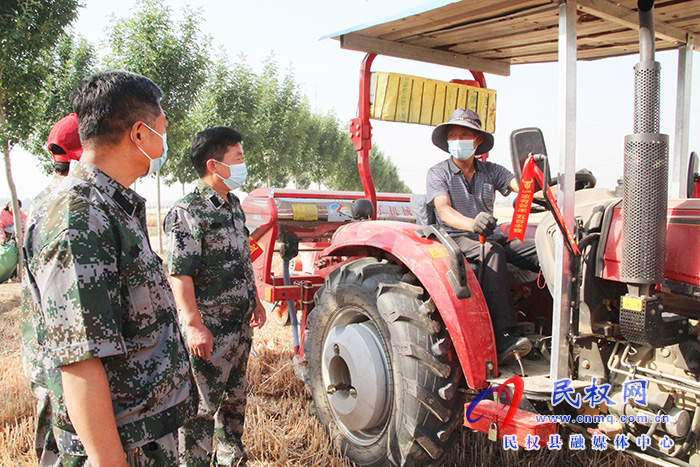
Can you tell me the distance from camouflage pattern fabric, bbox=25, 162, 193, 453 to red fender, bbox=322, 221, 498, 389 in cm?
118

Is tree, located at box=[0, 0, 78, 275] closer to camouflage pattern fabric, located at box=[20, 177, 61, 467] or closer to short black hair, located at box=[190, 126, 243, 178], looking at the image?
short black hair, located at box=[190, 126, 243, 178]

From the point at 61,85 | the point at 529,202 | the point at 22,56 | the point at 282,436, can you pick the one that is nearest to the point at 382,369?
the point at 282,436

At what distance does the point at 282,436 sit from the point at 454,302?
1.32m

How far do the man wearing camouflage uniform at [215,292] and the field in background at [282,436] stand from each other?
0.27 metres

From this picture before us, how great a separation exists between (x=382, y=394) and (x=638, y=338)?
112 cm

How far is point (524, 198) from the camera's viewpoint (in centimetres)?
205

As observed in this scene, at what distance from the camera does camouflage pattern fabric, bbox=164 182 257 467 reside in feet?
8.19

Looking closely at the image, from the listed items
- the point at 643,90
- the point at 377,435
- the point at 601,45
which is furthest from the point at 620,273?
the point at 601,45

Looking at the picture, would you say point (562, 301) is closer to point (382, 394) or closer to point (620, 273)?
point (620, 273)

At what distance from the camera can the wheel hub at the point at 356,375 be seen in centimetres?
254

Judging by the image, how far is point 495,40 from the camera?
306 centimetres

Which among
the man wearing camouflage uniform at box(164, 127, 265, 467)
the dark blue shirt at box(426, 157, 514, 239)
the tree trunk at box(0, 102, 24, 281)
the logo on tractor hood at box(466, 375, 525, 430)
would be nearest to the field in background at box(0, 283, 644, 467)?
the man wearing camouflage uniform at box(164, 127, 265, 467)

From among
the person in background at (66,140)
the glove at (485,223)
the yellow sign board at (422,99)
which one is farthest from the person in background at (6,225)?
the glove at (485,223)

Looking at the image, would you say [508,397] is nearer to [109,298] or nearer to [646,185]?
[646,185]
